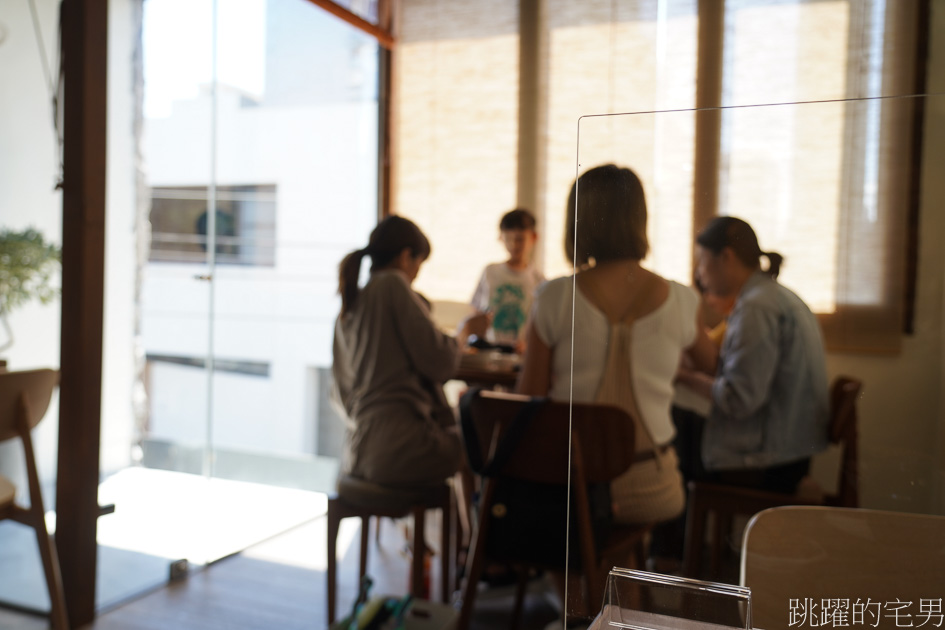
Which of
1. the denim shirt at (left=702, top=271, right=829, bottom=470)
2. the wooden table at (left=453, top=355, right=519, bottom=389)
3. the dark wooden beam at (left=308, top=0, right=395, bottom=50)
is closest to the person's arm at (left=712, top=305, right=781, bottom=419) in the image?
the denim shirt at (left=702, top=271, right=829, bottom=470)

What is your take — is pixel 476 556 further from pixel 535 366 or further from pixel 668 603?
pixel 668 603

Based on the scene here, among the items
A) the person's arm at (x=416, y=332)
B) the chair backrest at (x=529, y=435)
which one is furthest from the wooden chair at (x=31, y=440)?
the chair backrest at (x=529, y=435)

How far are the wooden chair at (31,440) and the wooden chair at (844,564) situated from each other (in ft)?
6.31

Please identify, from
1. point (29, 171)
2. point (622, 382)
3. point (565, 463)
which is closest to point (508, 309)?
point (565, 463)

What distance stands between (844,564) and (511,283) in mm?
2886

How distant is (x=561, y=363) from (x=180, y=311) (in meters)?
1.86

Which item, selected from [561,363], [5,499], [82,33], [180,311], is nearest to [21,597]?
[5,499]

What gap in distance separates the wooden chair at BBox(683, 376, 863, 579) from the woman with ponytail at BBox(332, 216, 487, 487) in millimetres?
1409

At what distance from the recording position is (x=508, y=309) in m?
3.50

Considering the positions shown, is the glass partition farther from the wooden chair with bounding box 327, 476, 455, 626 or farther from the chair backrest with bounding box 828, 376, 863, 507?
the wooden chair with bounding box 327, 476, 455, 626

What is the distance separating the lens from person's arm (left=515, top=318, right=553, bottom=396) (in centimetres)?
148

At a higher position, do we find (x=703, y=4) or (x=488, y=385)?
(x=703, y=4)

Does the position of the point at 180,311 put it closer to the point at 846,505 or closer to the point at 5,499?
the point at 5,499

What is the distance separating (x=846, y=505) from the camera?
71 centimetres
